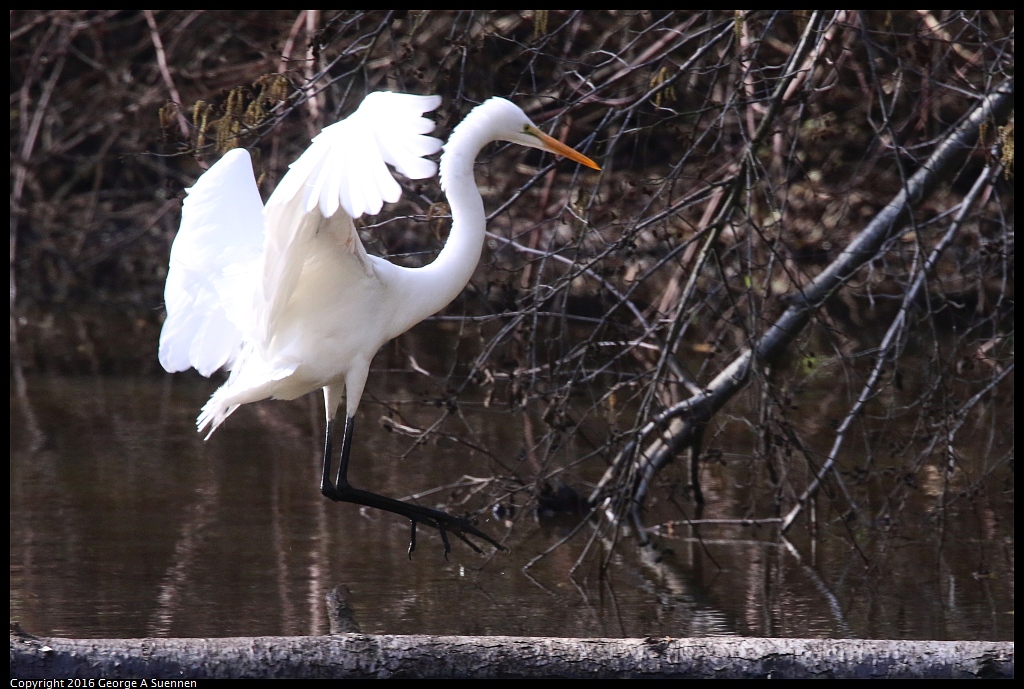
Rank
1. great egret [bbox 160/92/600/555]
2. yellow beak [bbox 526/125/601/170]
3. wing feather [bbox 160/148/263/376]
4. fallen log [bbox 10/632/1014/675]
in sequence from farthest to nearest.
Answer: yellow beak [bbox 526/125/601/170], wing feather [bbox 160/148/263/376], great egret [bbox 160/92/600/555], fallen log [bbox 10/632/1014/675]

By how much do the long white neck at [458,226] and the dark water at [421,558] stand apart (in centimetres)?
68

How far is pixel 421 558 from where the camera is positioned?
4848mm

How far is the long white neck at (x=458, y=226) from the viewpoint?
144 inches

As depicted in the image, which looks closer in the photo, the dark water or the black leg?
the black leg

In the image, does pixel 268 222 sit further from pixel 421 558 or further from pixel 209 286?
pixel 421 558

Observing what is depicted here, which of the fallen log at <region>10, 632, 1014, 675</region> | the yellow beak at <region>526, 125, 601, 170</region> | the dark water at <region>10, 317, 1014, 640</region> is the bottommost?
the dark water at <region>10, 317, 1014, 640</region>

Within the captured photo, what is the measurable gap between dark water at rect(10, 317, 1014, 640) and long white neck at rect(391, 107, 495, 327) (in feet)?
2.22

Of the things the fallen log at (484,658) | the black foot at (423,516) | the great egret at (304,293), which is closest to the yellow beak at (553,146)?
the great egret at (304,293)

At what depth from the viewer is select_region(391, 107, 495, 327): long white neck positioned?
3.67 m

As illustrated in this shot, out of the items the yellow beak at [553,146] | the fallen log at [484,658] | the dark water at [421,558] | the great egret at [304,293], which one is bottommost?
the dark water at [421,558]

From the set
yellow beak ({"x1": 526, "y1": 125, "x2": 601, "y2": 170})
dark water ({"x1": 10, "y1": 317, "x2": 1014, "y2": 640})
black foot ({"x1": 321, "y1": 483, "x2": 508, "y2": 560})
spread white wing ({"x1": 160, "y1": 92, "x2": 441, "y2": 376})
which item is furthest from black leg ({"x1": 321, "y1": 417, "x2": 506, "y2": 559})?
yellow beak ({"x1": 526, "y1": 125, "x2": 601, "y2": 170})

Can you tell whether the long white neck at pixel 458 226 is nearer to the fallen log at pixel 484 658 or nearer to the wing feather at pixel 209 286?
the wing feather at pixel 209 286

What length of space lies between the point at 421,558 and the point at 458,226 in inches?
63.8

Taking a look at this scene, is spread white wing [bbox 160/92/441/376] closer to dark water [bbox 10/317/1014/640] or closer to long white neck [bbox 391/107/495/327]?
long white neck [bbox 391/107/495/327]
